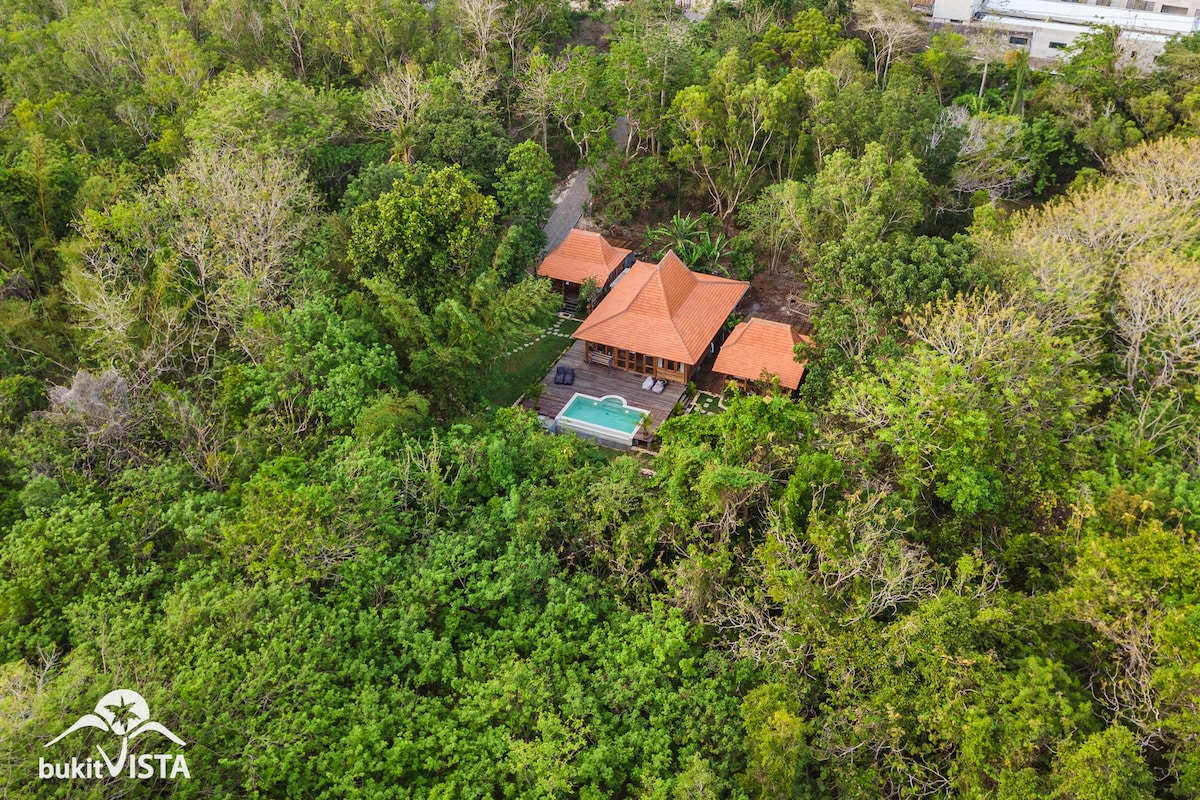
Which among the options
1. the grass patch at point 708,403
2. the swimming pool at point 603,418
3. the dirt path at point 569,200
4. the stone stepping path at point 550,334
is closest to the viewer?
the swimming pool at point 603,418

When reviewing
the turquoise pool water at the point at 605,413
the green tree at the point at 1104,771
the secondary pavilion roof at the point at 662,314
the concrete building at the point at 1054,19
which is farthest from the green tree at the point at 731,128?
the green tree at the point at 1104,771

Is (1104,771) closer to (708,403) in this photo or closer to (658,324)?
(708,403)

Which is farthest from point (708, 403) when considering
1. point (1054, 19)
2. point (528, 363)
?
point (1054, 19)

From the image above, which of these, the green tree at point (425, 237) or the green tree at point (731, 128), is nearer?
the green tree at point (425, 237)

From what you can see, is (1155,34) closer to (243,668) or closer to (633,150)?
(633,150)

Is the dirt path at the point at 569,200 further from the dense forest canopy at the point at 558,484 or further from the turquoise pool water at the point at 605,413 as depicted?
the turquoise pool water at the point at 605,413

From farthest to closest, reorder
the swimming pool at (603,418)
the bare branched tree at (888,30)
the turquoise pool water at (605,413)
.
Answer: the bare branched tree at (888,30) < the turquoise pool water at (605,413) < the swimming pool at (603,418)

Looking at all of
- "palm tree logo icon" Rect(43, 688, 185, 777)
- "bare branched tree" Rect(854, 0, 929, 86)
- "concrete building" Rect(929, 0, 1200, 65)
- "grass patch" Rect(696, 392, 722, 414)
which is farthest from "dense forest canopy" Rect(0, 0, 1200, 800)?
"concrete building" Rect(929, 0, 1200, 65)
